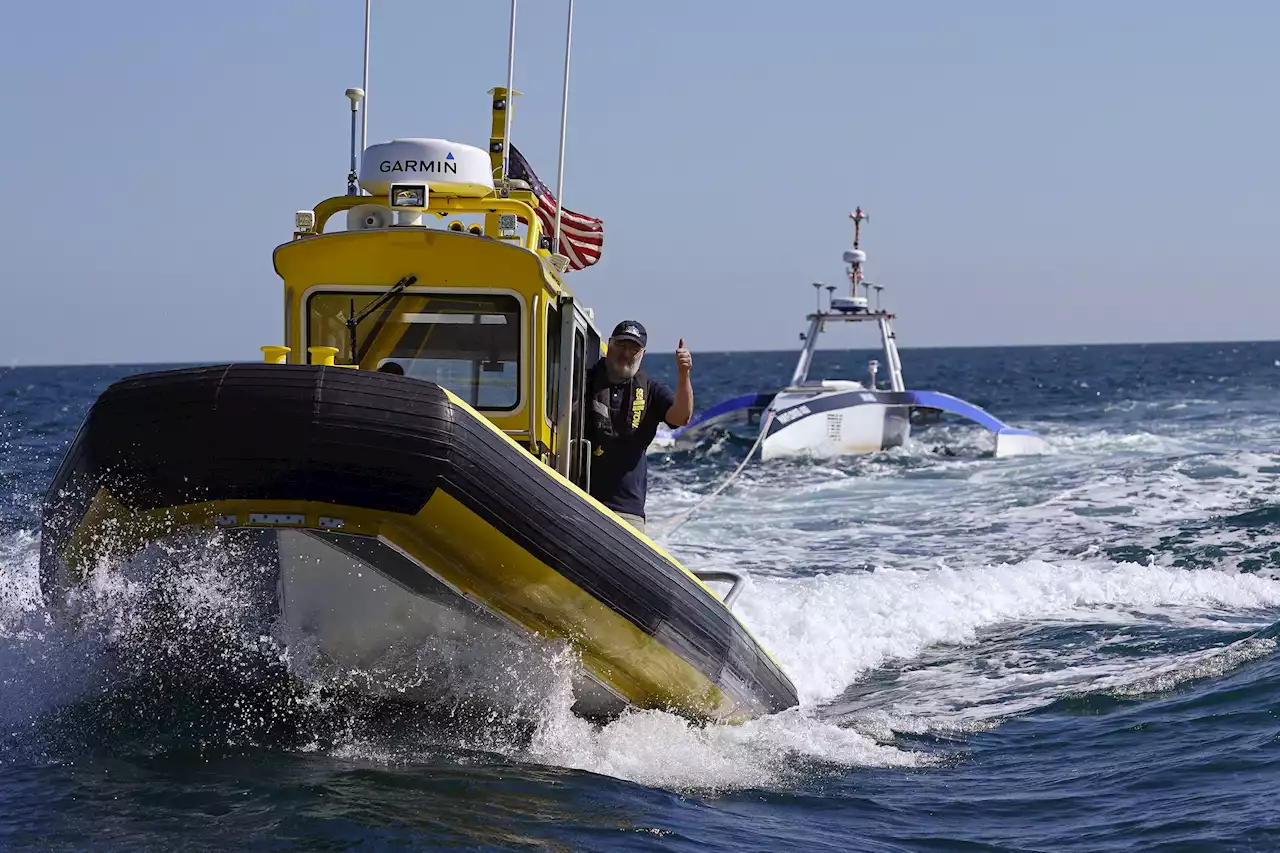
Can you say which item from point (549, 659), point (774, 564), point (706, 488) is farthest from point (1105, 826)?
point (706, 488)

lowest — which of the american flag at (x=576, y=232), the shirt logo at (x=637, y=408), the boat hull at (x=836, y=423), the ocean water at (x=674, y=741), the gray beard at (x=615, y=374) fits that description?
the ocean water at (x=674, y=741)

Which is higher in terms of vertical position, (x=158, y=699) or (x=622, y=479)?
(x=622, y=479)

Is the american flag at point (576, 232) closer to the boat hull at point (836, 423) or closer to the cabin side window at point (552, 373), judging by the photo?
the cabin side window at point (552, 373)

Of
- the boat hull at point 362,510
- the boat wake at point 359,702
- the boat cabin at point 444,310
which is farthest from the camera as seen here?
the boat cabin at point 444,310

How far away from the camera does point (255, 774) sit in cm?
547

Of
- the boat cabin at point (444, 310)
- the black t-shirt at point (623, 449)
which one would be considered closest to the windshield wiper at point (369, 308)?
the boat cabin at point (444, 310)

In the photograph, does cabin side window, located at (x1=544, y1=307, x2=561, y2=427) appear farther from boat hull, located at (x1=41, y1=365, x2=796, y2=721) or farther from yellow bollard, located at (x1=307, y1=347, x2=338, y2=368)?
yellow bollard, located at (x1=307, y1=347, x2=338, y2=368)

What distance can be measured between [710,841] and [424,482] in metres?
1.57

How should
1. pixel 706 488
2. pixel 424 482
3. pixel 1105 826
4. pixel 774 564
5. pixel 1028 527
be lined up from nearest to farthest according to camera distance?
1. pixel 424 482
2. pixel 1105 826
3. pixel 774 564
4. pixel 1028 527
5. pixel 706 488

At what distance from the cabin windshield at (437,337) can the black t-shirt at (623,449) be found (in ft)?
2.44

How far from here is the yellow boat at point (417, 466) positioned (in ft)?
15.8

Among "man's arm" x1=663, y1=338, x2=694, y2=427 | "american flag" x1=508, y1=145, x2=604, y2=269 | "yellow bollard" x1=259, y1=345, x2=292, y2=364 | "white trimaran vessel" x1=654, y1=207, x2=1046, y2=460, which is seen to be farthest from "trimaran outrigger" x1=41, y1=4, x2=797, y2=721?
"white trimaran vessel" x1=654, y1=207, x2=1046, y2=460

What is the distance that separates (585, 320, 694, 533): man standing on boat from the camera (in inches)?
262

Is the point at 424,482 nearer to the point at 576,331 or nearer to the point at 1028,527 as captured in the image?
the point at 576,331
